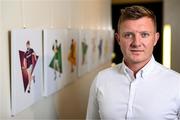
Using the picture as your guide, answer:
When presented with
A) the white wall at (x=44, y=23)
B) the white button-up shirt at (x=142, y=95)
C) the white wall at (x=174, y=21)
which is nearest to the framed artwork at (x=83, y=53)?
the white wall at (x=44, y=23)

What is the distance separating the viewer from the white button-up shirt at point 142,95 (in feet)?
4.50

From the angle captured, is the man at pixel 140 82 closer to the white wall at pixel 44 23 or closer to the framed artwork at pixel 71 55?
the white wall at pixel 44 23

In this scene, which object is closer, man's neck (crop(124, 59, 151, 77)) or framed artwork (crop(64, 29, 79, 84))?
man's neck (crop(124, 59, 151, 77))

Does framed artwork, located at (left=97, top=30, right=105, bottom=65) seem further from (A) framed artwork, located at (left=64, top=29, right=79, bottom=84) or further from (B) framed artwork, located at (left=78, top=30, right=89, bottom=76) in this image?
(A) framed artwork, located at (left=64, top=29, right=79, bottom=84)

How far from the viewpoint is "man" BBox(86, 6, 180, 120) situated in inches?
53.9

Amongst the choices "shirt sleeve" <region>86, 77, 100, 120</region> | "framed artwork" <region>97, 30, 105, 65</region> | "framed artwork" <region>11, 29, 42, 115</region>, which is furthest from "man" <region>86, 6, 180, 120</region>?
"framed artwork" <region>97, 30, 105, 65</region>

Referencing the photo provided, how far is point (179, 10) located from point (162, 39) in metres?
0.62

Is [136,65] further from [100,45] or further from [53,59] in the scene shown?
[100,45]

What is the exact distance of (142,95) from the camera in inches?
55.5

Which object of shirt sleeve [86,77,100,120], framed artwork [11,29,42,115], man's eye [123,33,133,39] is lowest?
shirt sleeve [86,77,100,120]

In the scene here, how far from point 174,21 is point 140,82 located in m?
3.63

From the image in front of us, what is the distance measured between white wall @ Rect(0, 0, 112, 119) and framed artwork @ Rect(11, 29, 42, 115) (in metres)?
0.03

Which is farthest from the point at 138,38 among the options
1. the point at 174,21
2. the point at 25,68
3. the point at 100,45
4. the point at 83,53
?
the point at 174,21

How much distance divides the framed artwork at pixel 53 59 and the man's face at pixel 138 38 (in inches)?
22.0
